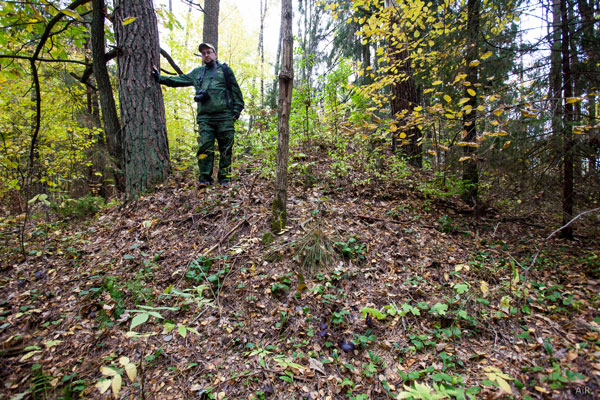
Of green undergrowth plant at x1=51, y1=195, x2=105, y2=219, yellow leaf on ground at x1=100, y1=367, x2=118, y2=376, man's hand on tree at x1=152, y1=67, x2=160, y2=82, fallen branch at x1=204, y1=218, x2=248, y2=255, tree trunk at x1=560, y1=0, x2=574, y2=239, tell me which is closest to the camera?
yellow leaf on ground at x1=100, y1=367, x2=118, y2=376

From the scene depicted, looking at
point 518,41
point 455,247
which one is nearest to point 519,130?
point 518,41

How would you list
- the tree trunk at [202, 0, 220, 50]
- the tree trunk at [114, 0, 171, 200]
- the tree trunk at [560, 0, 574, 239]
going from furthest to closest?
1. the tree trunk at [202, 0, 220, 50]
2. the tree trunk at [114, 0, 171, 200]
3. the tree trunk at [560, 0, 574, 239]

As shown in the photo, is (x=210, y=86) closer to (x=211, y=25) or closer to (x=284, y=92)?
(x=284, y=92)

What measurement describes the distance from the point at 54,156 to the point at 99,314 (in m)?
6.88

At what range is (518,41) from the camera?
12.6 ft

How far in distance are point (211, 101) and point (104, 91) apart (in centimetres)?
221

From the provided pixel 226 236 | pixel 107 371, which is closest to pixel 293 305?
pixel 226 236

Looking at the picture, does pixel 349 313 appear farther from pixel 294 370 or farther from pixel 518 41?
pixel 518 41

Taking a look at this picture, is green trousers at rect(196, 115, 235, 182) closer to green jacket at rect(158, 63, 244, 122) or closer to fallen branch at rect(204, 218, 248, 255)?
green jacket at rect(158, 63, 244, 122)

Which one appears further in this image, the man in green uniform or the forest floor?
the man in green uniform

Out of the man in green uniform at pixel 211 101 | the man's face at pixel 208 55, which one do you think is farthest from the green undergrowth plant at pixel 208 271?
the man's face at pixel 208 55

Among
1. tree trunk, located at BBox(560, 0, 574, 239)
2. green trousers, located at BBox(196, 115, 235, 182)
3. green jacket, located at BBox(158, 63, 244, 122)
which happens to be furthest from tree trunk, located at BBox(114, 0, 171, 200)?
tree trunk, located at BBox(560, 0, 574, 239)

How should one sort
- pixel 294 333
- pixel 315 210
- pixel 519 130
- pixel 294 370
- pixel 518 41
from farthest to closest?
pixel 315 210 < pixel 518 41 < pixel 519 130 < pixel 294 333 < pixel 294 370

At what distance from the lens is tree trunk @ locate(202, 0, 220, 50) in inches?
279
